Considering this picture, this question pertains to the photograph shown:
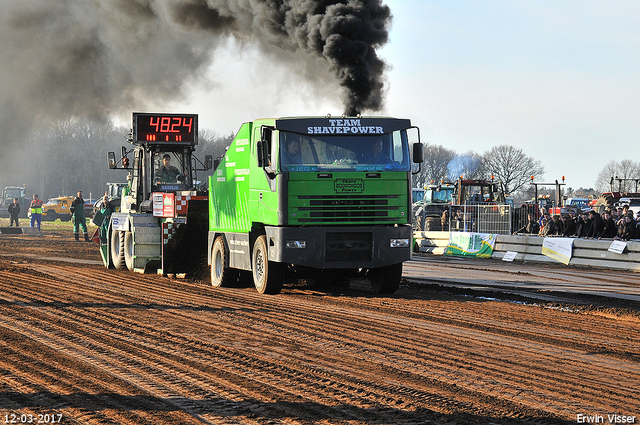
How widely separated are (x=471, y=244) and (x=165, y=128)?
12303mm

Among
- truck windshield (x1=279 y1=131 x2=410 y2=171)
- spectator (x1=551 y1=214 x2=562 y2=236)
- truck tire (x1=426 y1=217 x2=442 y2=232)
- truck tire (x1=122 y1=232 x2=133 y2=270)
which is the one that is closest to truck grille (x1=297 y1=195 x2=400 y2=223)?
truck windshield (x1=279 y1=131 x2=410 y2=171)

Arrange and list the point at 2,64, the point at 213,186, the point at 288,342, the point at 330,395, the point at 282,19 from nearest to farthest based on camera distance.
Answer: the point at 330,395
the point at 288,342
the point at 213,186
the point at 282,19
the point at 2,64

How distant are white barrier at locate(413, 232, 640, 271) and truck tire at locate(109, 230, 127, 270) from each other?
12.3 metres

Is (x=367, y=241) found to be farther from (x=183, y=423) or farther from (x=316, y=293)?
(x=183, y=423)

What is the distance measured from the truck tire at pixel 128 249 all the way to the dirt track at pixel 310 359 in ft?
15.5

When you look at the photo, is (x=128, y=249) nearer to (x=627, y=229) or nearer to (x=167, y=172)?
(x=167, y=172)

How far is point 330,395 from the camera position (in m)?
5.59

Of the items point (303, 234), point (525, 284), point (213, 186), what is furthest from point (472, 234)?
point (303, 234)

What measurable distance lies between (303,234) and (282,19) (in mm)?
9192

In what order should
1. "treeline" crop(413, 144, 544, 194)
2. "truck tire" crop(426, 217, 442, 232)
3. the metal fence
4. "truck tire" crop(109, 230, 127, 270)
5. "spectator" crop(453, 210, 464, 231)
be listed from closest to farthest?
1. "truck tire" crop(109, 230, 127, 270)
2. the metal fence
3. "spectator" crop(453, 210, 464, 231)
4. "truck tire" crop(426, 217, 442, 232)
5. "treeline" crop(413, 144, 544, 194)

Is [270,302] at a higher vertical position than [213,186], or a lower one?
lower

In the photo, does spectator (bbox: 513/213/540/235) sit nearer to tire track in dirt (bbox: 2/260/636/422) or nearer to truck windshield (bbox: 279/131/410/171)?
truck windshield (bbox: 279/131/410/171)

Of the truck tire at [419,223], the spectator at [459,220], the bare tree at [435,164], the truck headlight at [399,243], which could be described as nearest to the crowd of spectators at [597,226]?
the spectator at [459,220]

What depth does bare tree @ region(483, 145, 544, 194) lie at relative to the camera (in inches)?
3118
